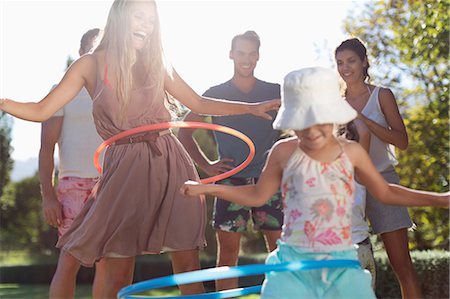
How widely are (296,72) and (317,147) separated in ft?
1.30

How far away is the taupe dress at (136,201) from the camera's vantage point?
17.9 feet

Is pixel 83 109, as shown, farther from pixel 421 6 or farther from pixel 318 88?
pixel 421 6

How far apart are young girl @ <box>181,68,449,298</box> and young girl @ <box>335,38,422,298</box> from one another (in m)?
1.96

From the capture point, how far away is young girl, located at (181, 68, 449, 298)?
14.9 ft

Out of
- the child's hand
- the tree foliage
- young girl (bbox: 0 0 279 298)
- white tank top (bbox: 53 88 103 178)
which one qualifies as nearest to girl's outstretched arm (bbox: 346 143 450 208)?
the child's hand

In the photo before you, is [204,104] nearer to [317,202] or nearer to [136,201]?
[136,201]

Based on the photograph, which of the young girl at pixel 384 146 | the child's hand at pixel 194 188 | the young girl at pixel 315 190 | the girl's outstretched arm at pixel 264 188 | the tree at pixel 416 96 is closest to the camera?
the young girl at pixel 315 190

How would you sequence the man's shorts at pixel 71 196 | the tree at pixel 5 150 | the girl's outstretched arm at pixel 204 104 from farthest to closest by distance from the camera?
the tree at pixel 5 150, the man's shorts at pixel 71 196, the girl's outstretched arm at pixel 204 104

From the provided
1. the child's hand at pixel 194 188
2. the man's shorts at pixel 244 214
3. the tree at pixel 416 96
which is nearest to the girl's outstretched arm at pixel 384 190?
the child's hand at pixel 194 188

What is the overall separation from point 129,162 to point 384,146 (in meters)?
2.11

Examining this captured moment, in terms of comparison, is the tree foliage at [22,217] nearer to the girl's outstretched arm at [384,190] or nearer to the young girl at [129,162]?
the young girl at [129,162]

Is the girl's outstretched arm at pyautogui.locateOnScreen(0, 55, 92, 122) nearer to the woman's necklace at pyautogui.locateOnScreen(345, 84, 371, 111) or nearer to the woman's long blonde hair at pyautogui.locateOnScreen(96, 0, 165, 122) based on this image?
the woman's long blonde hair at pyautogui.locateOnScreen(96, 0, 165, 122)

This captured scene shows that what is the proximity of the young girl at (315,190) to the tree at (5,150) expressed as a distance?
2178cm

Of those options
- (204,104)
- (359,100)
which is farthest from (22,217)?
(204,104)
